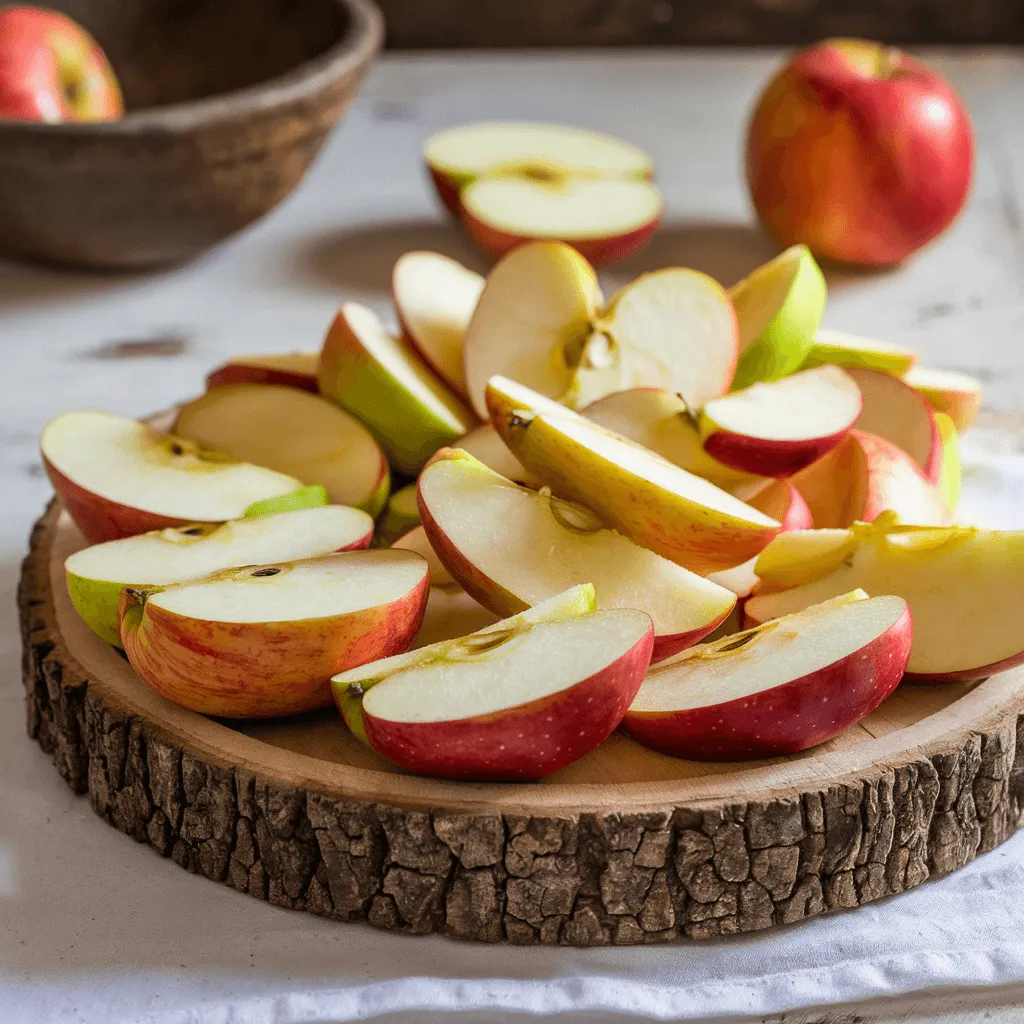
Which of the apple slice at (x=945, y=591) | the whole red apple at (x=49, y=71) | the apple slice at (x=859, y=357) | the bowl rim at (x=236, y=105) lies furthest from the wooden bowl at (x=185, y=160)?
the apple slice at (x=945, y=591)

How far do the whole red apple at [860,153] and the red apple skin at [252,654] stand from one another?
824 millimetres

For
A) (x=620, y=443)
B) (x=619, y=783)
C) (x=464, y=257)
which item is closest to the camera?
(x=619, y=783)

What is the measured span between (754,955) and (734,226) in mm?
1022

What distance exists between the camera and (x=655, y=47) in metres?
2.09

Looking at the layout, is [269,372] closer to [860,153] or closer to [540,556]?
[540,556]

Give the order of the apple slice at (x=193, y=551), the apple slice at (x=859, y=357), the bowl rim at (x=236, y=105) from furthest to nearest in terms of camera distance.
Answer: the bowl rim at (x=236, y=105), the apple slice at (x=859, y=357), the apple slice at (x=193, y=551)

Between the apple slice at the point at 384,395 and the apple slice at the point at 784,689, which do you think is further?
the apple slice at the point at 384,395

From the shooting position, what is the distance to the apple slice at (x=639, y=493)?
0.72 metres

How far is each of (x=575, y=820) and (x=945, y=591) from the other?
0.77 ft

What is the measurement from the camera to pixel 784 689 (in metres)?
0.66

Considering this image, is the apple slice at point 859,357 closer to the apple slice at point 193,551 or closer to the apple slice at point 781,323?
the apple slice at point 781,323

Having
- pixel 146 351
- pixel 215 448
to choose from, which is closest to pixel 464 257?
pixel 146 351

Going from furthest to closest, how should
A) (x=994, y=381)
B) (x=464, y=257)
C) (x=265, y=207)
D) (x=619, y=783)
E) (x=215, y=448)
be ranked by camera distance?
(x=464, y=257) → (x=265, y=207) → (x=994, y=381) → (x=215, y=448) → (x=619, y=783)

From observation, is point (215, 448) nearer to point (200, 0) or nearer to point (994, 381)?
point (994, 381)
